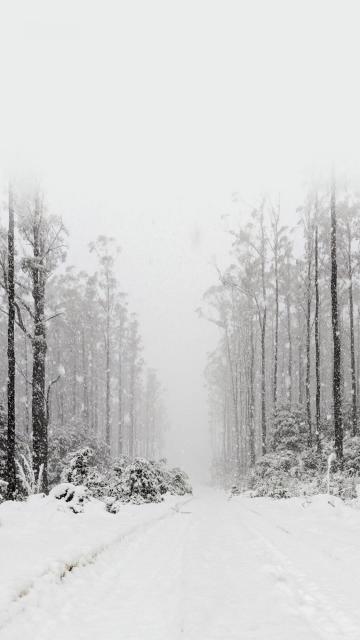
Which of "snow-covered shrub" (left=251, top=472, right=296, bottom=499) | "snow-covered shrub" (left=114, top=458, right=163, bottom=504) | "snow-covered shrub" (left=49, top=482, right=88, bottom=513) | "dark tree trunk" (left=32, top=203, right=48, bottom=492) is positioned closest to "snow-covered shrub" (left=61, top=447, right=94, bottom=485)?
"dark tree trunk" (left=32, top=203, right=48, bottom=492)

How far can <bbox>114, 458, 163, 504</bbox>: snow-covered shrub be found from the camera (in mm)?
18959

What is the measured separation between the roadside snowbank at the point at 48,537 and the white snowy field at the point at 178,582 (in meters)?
0.02

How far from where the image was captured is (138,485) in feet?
62.9

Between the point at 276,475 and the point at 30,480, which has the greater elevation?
the point at 30,480

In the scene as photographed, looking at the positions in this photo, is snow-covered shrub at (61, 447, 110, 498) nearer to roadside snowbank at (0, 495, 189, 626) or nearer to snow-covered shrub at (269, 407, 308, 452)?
roadside snowbank at (0, 495, 189, 626)

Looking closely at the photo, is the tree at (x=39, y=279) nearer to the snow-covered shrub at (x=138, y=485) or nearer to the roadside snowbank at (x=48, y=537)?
the snow-covered shrub at (x=138, y=485)

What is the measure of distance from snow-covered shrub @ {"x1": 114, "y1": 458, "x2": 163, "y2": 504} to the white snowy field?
Result: 8622 millimetres

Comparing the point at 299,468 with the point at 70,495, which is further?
the point at 299,468

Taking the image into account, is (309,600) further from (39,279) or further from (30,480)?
(39,279)

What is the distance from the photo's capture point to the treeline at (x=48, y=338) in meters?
16.8

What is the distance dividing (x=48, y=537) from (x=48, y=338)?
39899 mm

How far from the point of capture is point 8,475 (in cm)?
1402

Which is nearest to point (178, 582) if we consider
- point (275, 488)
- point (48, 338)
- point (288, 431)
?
point (275, 488)

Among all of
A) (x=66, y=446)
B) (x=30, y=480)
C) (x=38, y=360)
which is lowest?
(x=66, y=446)
